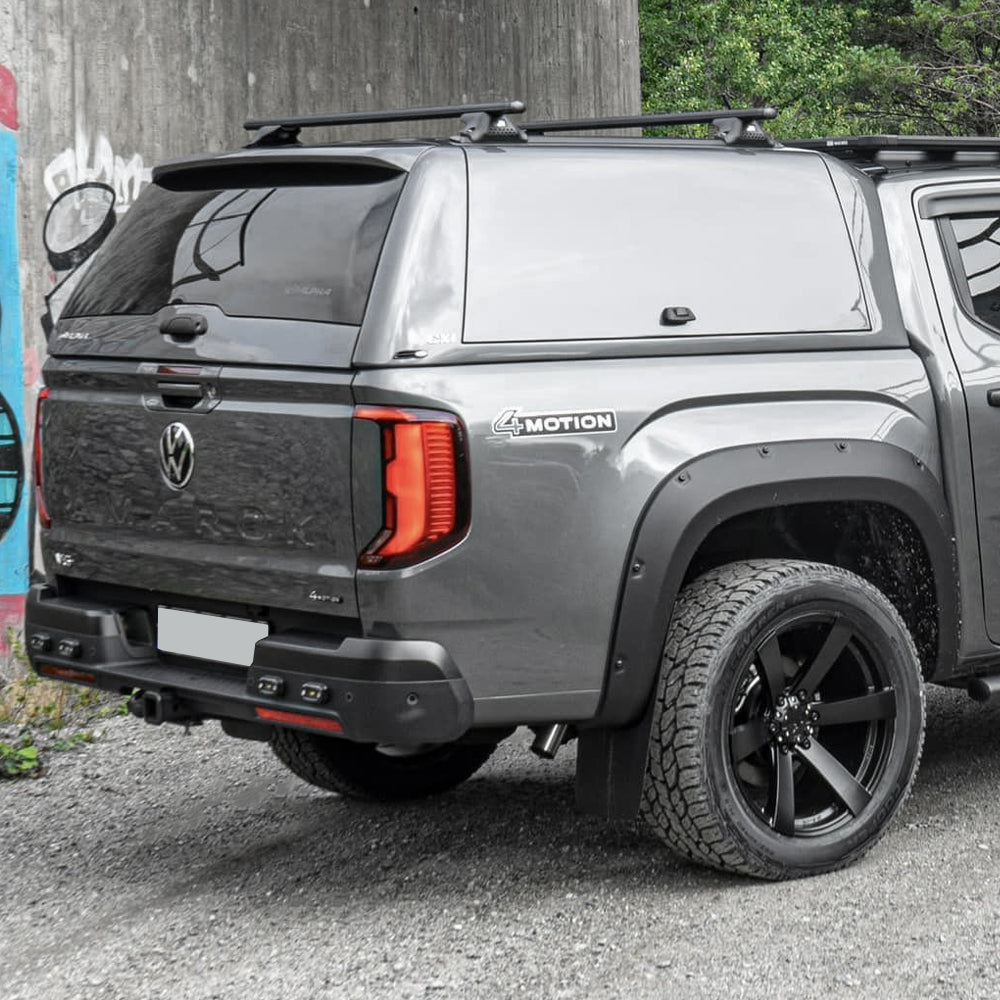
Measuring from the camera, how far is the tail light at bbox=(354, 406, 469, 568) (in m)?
3.88

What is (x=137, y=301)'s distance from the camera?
4.52 metres

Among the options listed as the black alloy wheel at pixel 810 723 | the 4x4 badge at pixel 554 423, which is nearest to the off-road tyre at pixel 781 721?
the black alloy wheel at pixel 810 723

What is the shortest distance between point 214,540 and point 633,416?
105cm

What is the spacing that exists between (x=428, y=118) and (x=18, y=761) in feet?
9.13

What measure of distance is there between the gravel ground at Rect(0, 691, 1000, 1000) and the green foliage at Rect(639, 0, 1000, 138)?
1389 centimetres

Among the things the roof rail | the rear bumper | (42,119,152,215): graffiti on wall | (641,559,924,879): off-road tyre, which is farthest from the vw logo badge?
(42,119,152,215): graffiti on wall

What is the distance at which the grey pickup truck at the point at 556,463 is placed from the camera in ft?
13.0

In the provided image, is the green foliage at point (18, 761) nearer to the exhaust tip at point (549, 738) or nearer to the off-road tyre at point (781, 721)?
the exhaust tip at point (549, 738)

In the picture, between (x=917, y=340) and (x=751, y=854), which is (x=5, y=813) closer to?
(x=751, y=854)

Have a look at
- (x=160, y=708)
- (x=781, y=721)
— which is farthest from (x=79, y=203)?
(x=781, y=721)

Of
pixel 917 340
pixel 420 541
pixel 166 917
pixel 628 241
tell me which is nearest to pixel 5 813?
pixel 166 917

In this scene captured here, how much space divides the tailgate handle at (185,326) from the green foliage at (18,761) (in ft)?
7.36

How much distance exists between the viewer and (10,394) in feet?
23.6

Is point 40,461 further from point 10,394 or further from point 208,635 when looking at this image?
point 10,394
